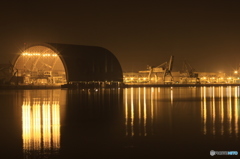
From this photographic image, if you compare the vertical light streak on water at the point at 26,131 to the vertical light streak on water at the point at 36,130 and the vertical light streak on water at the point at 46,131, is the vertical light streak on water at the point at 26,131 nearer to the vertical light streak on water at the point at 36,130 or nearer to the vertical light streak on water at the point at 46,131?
the vertical light streak on water at the point at 36,130

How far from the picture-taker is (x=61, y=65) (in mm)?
75562

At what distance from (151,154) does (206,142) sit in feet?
8.40

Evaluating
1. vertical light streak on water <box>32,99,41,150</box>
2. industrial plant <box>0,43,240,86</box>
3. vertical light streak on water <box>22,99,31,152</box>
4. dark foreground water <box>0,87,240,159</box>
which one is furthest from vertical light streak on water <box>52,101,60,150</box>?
industrial plant <box>0,43,240,86</box>

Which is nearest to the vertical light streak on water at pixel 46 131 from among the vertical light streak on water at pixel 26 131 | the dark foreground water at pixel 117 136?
the dark foreground water at pixel 117 136

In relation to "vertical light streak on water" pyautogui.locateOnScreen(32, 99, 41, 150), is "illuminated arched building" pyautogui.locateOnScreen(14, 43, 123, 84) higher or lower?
higher

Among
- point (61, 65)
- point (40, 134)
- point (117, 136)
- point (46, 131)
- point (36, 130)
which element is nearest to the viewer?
point (117, 136)

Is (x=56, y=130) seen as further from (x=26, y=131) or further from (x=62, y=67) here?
(x=62, y=67)

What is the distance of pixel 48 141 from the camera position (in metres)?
12.7

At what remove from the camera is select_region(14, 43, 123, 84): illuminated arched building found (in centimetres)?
7194

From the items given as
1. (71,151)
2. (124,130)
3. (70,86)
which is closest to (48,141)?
(71,151)

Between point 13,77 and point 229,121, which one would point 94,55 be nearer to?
point 13,77

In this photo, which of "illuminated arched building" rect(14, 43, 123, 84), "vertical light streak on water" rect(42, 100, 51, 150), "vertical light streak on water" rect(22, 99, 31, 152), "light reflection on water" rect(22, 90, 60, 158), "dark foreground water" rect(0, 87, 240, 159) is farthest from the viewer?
"illuminated arched building" rect(14, 43, 123, 84)

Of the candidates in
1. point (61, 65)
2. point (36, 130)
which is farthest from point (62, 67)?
point (36, 130)

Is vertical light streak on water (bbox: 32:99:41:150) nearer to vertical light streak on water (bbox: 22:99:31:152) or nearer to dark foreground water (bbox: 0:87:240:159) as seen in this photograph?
dark foreground water (bbox: 0:87:240:159)
